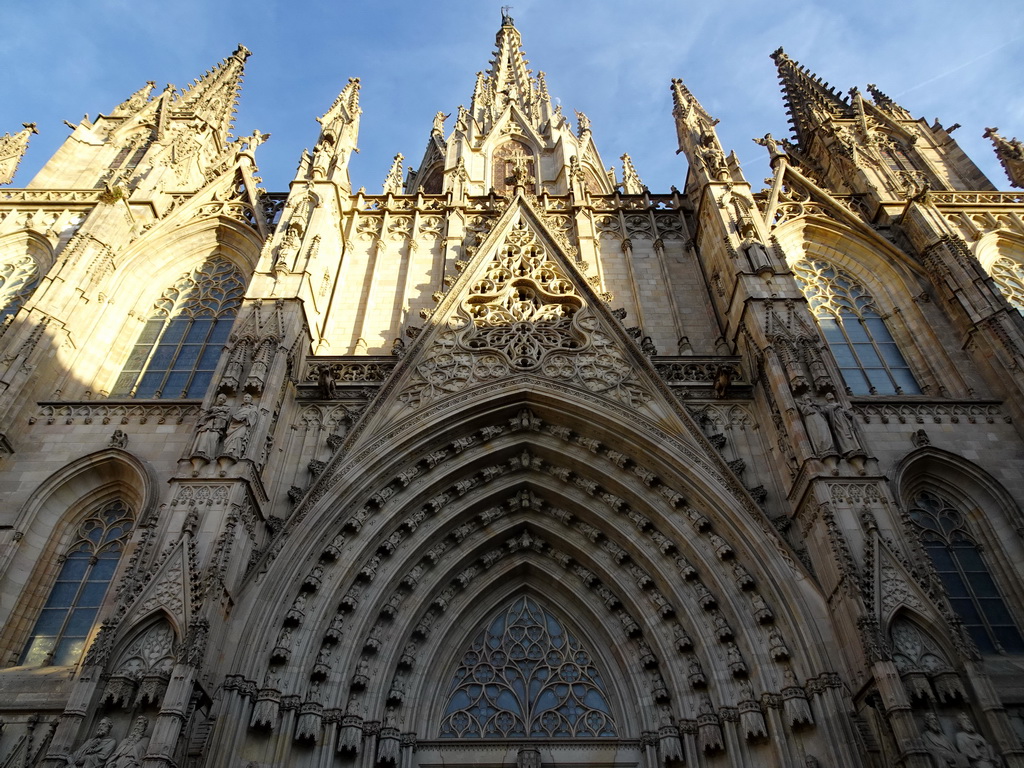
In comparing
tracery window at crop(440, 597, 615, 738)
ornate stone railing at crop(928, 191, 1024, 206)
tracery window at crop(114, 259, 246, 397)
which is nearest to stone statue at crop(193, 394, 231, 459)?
tracery window at crop(114, 259, 246, 397)

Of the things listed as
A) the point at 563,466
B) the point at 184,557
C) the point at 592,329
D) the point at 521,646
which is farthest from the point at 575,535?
the point at 184,557

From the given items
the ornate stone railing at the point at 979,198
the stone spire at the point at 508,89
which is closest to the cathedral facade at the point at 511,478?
the ornate stone railing at the point at 979,198

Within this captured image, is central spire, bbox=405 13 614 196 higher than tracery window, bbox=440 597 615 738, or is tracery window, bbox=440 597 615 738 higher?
central spire, bbox=405 13 614 196

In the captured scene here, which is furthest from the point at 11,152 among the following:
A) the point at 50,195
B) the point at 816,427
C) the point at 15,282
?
the point at 816,427

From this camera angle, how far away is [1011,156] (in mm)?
19219

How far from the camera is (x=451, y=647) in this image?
11.5 meters

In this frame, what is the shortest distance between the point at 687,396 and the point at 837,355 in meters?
4.11

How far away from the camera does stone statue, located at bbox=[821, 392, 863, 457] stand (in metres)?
10.2

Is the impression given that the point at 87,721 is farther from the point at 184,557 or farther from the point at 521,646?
the point at 521,646

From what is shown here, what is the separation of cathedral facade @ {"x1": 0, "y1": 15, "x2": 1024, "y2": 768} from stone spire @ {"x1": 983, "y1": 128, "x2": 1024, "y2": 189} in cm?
234

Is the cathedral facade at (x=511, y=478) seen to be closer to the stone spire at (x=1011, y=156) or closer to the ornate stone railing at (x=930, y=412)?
the ornate stone railing at (x=930, y=412)

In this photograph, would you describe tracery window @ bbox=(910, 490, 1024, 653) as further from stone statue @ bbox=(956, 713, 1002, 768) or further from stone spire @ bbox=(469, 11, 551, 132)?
stone spire @ bbox=(469, 11, 551, 132)

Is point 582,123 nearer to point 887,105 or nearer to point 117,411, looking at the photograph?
point 887,105

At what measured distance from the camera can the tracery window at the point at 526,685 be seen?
10875 mm
